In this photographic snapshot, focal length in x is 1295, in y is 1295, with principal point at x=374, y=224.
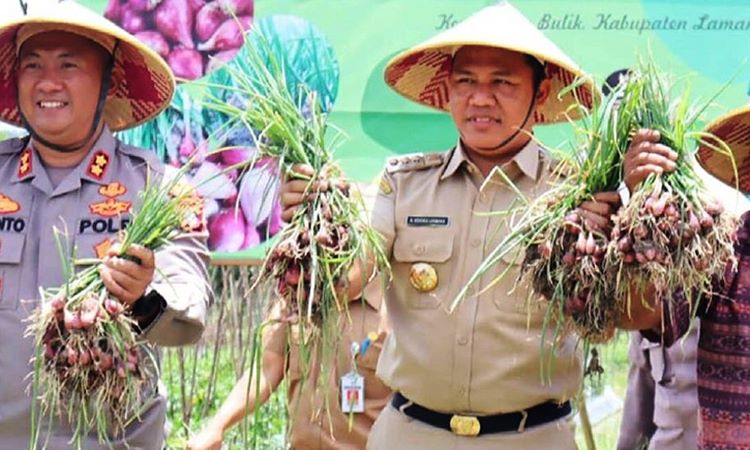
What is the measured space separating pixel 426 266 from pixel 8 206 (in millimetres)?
1092

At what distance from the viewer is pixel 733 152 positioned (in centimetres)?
335

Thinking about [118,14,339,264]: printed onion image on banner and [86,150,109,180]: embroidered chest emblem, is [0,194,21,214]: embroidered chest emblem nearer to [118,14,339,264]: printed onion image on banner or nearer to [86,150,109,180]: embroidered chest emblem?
[86,150,109,180]: embroidered chest emblem

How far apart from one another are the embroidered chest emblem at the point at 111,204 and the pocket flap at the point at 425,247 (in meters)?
0.72

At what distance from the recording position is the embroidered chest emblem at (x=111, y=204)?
333cm

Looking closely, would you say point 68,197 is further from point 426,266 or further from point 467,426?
point 467,426

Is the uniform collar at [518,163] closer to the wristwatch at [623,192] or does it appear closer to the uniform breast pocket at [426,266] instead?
the uniform breast pocket at [426,266]

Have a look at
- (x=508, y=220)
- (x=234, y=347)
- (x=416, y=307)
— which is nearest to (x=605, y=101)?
(x=508, y=220)

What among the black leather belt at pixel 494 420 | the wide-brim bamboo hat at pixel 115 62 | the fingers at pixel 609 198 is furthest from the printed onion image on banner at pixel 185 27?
the fingers at pixel 609 198

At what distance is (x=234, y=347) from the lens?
5.27 m

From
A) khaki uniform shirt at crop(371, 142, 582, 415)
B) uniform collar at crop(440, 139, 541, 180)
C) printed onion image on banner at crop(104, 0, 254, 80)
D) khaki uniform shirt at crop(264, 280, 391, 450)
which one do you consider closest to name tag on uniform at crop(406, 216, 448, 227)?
khaki uniform shirt at crop(371, 142, 582, 415)

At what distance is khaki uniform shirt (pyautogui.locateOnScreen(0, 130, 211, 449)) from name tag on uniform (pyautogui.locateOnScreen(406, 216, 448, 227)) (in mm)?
547

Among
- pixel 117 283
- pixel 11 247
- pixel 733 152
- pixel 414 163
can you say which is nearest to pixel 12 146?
pixel 11 247

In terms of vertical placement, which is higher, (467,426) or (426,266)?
(426,266)

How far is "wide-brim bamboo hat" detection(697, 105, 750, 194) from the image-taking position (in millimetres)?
3256
